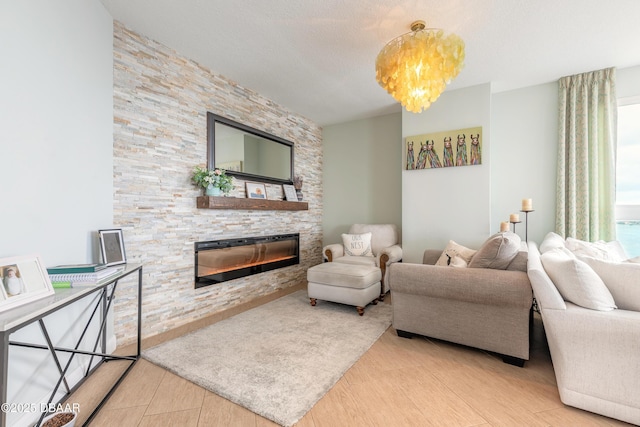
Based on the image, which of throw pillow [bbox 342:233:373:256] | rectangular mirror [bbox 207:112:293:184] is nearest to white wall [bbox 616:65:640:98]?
throw pillow [bbox 342:233:373:256]

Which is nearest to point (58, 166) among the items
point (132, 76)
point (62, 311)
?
point (62, 311)

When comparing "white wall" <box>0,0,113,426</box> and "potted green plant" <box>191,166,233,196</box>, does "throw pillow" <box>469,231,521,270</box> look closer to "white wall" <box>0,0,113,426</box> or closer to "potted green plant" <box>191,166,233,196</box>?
"potted green plant" <box>191,166,233,196</box>

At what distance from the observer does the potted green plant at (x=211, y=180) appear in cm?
271

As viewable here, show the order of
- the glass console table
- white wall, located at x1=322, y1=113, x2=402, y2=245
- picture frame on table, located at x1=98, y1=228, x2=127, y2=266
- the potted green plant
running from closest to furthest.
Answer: the glass console table
picture frame on table, located at x1=98, y1=228, x2=127, y2=266
the potted green plant
white wall, located at x1=322, y1=113, x2=402, y2=245

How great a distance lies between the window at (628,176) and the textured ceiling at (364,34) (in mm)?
533

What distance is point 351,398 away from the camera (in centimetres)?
156

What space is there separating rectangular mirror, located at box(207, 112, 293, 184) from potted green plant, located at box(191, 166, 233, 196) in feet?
0.59

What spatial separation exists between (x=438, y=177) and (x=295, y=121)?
91.6 inches

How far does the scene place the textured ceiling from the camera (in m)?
2.03

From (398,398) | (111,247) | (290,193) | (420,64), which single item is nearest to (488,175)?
(420,64)

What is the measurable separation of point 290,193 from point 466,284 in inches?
108

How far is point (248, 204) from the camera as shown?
3.20 metres

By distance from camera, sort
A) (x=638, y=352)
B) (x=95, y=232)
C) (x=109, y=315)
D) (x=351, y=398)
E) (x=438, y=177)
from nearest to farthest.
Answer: (x=638, y=352), (x=351, y=398), (x=95, y=232), (x=109, y=315), (x=438, y=177)

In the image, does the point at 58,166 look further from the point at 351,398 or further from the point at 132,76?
the point at 351,398
